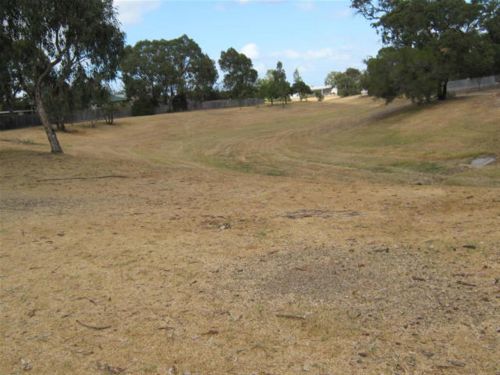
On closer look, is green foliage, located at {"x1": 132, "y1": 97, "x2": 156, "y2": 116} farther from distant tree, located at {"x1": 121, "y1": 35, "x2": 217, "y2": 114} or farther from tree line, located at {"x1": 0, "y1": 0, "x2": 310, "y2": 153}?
tree line, located at {"x1": 0, "y1": 0, "x2": 310, "y2": 153}

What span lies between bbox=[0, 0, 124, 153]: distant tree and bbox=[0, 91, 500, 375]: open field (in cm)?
891


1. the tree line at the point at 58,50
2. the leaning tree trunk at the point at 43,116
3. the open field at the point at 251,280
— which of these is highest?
the tree line at the point at 58,50

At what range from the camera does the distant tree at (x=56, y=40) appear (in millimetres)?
17750

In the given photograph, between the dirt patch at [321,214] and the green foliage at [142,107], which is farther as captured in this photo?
the green foliage at [142,107]

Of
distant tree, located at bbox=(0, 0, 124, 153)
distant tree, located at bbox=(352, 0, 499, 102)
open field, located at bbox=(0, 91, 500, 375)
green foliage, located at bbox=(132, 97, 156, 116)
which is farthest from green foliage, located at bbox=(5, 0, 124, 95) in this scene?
green foliage, located at bbox=(132, 97, 156, 116)

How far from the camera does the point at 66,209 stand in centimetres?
924

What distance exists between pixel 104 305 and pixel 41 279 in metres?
1.16

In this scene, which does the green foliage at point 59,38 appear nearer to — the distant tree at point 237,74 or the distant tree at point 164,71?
the distant tree at point 164,71

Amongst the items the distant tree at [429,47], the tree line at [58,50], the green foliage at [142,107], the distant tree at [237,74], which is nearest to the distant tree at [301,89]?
the distant tree at [237,74]

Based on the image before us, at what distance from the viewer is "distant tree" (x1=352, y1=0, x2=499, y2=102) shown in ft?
104

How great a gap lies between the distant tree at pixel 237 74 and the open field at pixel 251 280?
285ft

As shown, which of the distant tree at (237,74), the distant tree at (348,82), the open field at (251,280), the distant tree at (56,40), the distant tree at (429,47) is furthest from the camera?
the distant tree at (348,82)

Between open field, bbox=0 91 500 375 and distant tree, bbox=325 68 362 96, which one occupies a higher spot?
distant tree, bbox=325 68 362 96

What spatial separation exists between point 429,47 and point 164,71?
55.6 metres
